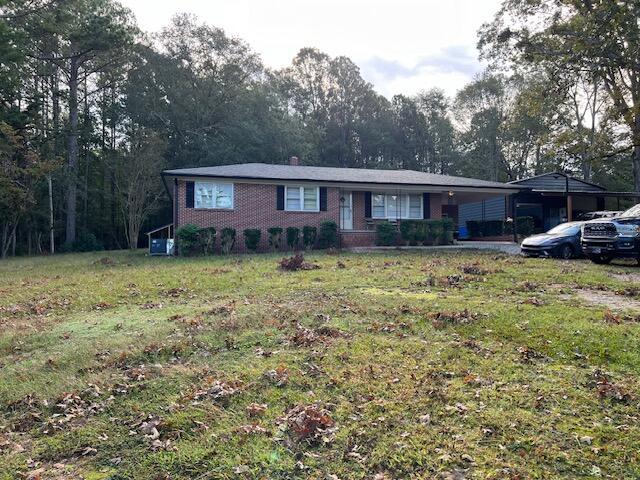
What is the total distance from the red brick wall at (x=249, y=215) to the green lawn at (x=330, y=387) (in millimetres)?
9982

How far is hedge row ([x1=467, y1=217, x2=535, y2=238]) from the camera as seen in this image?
23.4m

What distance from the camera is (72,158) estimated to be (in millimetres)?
29328

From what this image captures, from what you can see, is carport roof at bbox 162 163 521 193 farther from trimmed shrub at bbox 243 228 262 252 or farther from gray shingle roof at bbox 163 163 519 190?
trimmed shrub at bbox 243 228 262 252

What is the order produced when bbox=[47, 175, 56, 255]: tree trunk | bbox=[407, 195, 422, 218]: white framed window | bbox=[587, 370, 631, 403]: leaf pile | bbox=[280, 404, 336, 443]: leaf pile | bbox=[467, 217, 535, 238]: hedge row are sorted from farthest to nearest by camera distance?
1. bbox=[47, 175, 56, 255]: tree trunk
2. bbox=[467, 217, 535, 238]: hedge row
3. bbox=[407, 195, 422, 218]: white framed window
4. bbox=[587, 370, 631, 403]: leaf pile
5. bbox=[280, 404, 336, 443]: leaf pile

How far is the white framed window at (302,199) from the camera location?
64.1 ft

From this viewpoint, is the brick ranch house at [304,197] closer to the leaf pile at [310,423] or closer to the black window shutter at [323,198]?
the black window shutter at [323,198]

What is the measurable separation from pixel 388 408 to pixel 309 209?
16099 mm

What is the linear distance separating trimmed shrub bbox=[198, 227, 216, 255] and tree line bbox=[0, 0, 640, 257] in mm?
10233

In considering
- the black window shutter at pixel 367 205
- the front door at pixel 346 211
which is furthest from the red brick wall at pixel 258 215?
the black window shutter at pixel 367 205

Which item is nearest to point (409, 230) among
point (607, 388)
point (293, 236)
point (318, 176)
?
point (318, 176)

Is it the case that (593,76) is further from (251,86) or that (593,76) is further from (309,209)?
(251,86)

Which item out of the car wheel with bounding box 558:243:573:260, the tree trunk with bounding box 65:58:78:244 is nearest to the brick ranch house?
the car wheel with bounding box 558:243:573:260

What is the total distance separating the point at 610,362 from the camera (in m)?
4.68

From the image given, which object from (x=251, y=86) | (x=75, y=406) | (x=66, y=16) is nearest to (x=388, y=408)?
(x=75, y=406)
